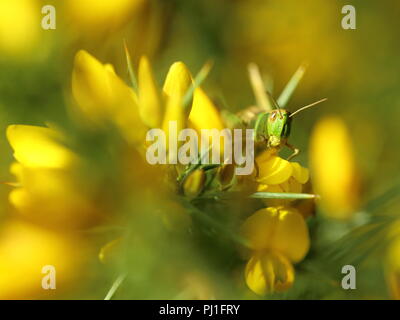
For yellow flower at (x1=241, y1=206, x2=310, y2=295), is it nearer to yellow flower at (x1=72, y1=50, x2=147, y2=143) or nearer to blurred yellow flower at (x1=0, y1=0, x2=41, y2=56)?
yellow flower at (x1=72, y1=50, x2=147, y2=143)

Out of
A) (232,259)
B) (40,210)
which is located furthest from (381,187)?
(40,210)

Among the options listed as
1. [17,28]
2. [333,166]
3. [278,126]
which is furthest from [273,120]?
[17,28]

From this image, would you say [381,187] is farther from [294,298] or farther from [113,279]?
[113,279]

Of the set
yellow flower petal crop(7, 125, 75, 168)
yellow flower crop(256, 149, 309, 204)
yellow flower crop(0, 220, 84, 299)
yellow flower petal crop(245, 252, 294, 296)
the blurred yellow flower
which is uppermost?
the blurred yellow flower

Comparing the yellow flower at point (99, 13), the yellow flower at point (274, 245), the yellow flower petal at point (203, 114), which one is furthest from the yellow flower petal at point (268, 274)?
the yellow flower at point (99, 13)

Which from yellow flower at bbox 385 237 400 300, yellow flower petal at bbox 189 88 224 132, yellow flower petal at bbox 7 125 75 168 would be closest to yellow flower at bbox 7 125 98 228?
yellow flower petal at bbox 7 125 75 168
